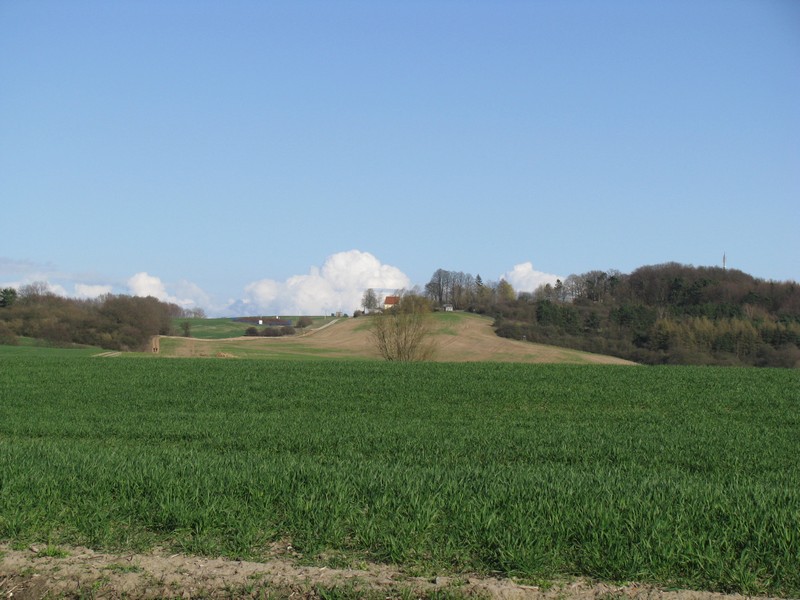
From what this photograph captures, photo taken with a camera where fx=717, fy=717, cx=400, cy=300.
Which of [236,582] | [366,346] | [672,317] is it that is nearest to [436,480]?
[236,582]

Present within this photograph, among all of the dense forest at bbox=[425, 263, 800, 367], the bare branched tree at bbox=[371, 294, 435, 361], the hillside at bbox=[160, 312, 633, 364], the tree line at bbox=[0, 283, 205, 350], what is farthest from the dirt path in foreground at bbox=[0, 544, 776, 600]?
the tree line at bbox=[0, 283, 205, 350]

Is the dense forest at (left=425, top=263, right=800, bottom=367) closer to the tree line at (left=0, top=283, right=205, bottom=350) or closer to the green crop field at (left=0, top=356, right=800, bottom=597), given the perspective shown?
the tree line at (left=0, top=283, right=205, bottom=350)

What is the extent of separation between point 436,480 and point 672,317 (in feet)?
236

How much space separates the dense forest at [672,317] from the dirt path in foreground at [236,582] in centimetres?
5640

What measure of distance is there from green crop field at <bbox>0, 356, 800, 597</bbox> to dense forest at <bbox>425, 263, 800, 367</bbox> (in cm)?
4399

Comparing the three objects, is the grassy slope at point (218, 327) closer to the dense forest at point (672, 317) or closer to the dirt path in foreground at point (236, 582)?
the dense forest at point (672, 317)

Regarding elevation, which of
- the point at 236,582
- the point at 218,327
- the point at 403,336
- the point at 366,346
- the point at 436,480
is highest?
the point at 218,327

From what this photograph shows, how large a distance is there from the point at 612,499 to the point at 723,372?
23.2 meters

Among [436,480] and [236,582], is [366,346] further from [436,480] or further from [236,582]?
[236,582]

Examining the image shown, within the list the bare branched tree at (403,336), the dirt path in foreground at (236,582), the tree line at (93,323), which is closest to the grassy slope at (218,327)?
the tree line at (93,323)

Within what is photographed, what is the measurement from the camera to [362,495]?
6781 mm

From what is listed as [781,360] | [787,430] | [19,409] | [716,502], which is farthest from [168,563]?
[781,360]

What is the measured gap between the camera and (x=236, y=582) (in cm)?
510

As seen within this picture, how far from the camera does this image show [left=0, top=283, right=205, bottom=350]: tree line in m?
65.2
